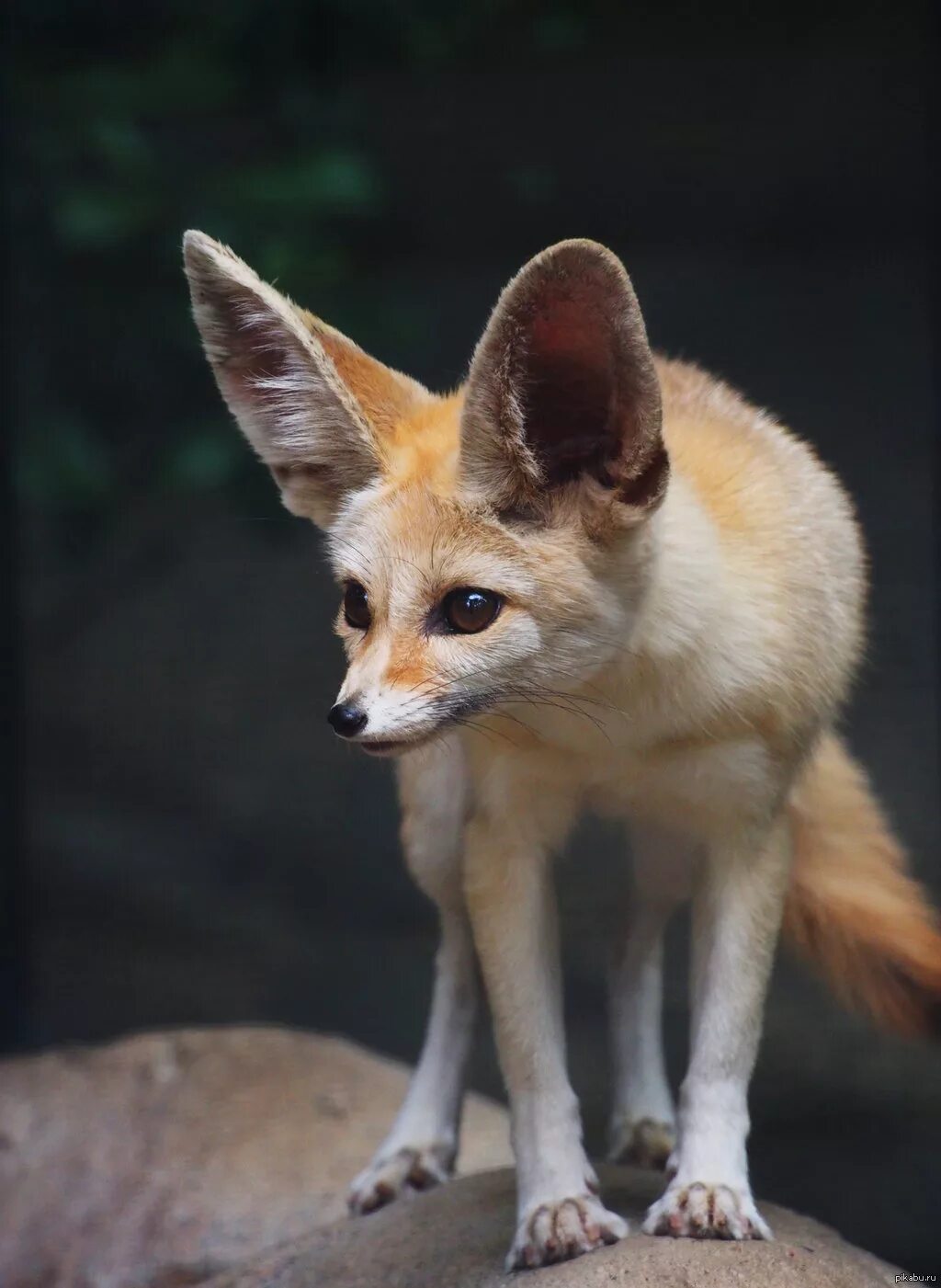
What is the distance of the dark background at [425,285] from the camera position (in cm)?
396

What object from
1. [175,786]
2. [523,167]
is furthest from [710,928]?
[175,786]

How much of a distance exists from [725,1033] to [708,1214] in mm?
229

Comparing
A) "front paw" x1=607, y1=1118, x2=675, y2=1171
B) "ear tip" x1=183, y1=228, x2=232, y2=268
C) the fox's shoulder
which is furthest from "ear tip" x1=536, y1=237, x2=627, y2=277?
"front paw" x1=607, y1=1118, x2=675, y2=1171

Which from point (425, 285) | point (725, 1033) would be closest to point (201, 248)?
point (725, 1033)

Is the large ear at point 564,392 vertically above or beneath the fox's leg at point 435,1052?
above

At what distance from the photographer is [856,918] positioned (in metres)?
2.53

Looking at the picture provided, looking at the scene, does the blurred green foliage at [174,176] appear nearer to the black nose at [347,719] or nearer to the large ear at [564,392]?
the large ear at [564,392]

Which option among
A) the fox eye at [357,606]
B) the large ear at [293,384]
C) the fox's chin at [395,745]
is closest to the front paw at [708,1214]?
the fox's chin at [395,745]

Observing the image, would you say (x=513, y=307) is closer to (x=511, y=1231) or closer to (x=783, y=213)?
(x=511, y=1231)

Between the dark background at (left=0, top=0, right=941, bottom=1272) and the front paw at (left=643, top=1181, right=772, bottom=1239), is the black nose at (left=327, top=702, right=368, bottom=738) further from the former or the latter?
the dark background at (left=0, top=0, right=941, bottom=1272)

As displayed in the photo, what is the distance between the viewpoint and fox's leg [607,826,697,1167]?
2.54m

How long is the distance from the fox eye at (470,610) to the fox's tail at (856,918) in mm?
803

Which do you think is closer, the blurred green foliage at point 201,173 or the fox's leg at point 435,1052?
the fox's leg at point 435,1052

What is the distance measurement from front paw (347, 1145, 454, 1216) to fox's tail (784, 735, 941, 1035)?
68 cm
